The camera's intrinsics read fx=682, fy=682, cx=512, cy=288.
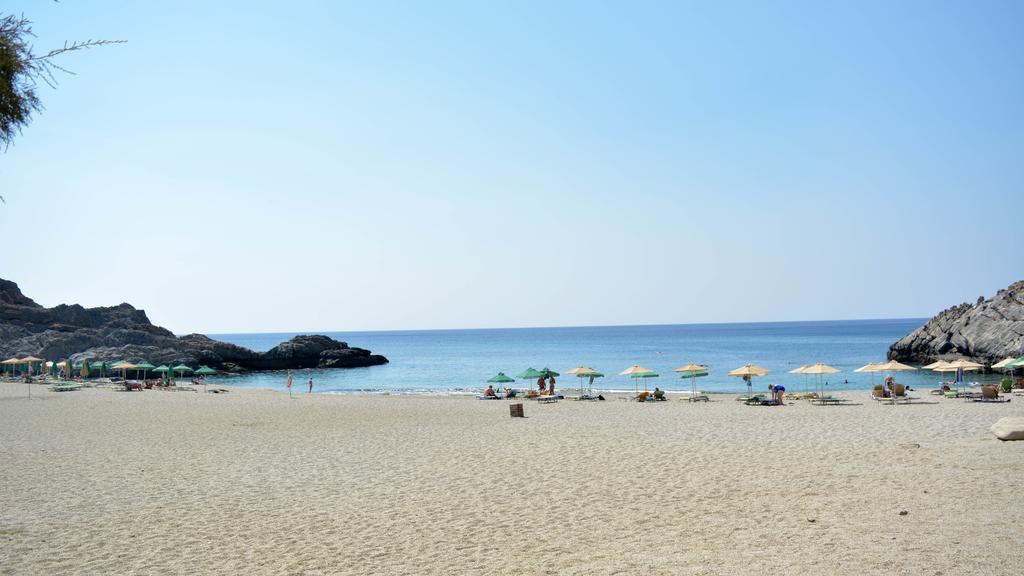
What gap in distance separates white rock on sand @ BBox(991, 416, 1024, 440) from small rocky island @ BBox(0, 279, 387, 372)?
58667 millimetres

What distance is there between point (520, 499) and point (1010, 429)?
10.9 meters

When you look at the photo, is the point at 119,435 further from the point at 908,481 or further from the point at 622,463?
the point at 908,481

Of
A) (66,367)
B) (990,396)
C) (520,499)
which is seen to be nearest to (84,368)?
(66,367)

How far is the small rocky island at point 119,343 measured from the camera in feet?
203

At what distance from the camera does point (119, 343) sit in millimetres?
67062

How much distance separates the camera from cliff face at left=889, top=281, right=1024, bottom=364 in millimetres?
53438

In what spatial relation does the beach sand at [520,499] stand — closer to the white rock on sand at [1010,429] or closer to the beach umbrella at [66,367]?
the white rock on sand at [1010,429]

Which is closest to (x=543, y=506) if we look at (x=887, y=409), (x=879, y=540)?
(x=879, y=540)

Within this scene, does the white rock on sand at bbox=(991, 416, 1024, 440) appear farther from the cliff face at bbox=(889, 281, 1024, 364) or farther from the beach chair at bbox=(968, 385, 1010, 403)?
the cliff face at bbox=(889, 281, 1024, 364)

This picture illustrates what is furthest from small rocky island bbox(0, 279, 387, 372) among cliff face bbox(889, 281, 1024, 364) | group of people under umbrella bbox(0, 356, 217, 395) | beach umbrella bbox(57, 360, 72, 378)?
cliff face bbox(889, 281, 1024, 364)

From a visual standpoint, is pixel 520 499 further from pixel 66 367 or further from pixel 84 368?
pixel 66 367

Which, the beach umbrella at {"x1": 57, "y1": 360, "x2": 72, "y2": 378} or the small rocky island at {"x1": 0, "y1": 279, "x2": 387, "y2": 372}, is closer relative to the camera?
the beach umbrella at {"x1": 57, "y1": 360, "x2": 72, "y2": 378}

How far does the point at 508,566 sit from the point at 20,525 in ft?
22.3

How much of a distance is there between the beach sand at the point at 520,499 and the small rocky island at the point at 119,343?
1904 inches
